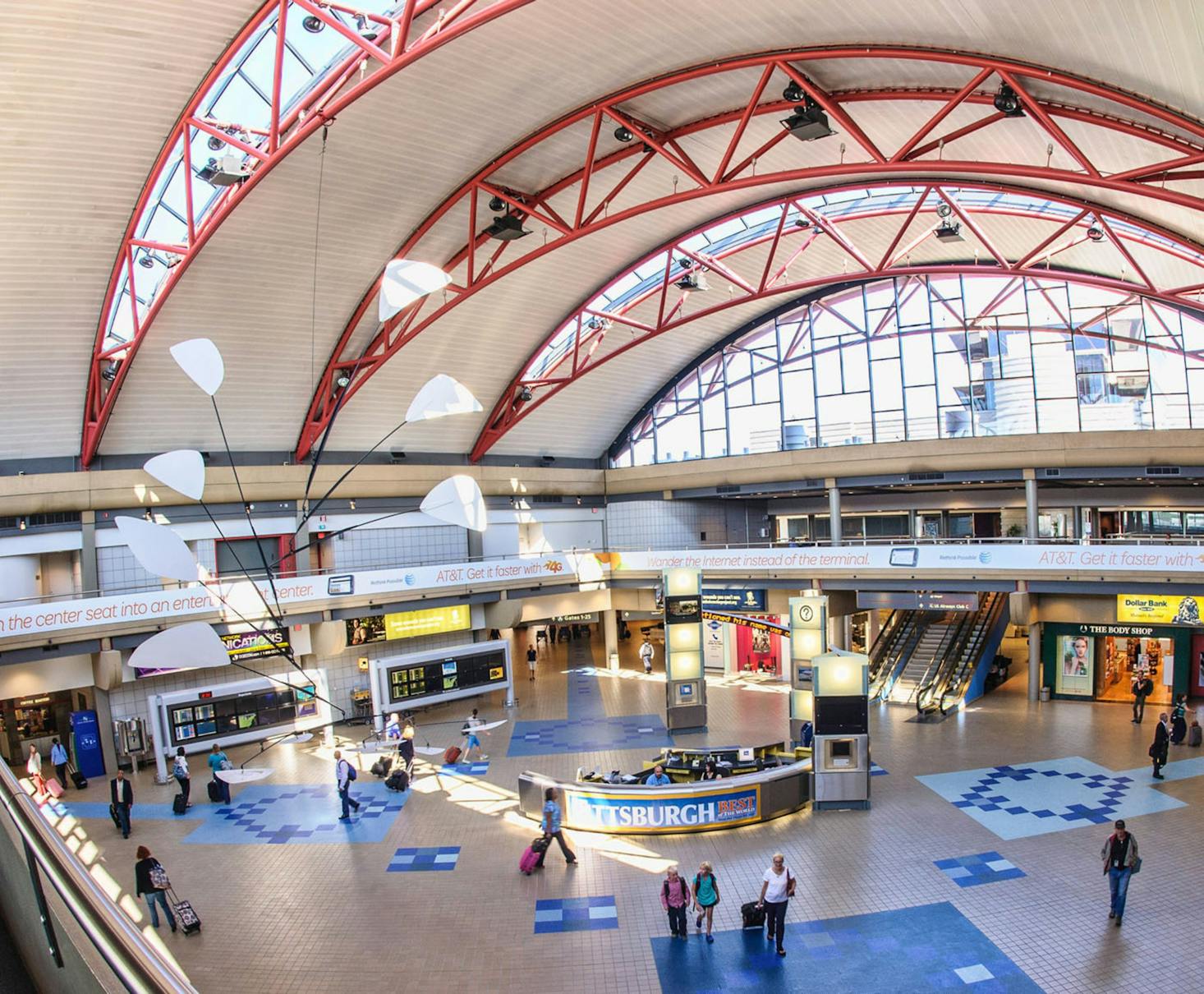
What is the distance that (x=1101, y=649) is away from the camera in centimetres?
2642

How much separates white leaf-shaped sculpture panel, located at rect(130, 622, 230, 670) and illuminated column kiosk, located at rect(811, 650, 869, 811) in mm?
11608

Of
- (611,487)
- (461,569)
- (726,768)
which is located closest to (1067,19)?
(726,768)

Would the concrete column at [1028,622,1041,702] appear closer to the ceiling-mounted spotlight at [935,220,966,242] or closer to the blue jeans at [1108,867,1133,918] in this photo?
the ceiling-mounted spotlight at [935,220,966,242]

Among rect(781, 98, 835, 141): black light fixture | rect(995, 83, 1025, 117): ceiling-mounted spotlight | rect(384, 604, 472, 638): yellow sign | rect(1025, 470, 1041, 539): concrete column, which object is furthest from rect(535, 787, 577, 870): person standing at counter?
rect(1025, 470, 1041, 539): concrete column

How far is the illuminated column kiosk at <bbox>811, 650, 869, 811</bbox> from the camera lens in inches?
683

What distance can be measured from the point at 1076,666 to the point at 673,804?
1694 centimetres

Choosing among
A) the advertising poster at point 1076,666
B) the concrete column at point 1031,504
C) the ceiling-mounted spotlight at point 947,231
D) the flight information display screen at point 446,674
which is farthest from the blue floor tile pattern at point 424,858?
the concrete column at point 1031,504

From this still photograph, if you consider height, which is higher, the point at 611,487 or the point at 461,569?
the point at 611,487

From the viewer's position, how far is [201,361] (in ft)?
37.8

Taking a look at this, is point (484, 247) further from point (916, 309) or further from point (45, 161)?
point (916, 309)

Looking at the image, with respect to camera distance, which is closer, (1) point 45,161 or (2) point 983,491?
(1) point 45,161

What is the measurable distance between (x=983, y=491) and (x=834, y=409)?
722 centimetres

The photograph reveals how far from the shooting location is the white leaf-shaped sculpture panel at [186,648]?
35.7 feet

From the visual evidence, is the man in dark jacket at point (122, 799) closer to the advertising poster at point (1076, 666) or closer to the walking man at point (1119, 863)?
the walking man at point (1119, 863)
